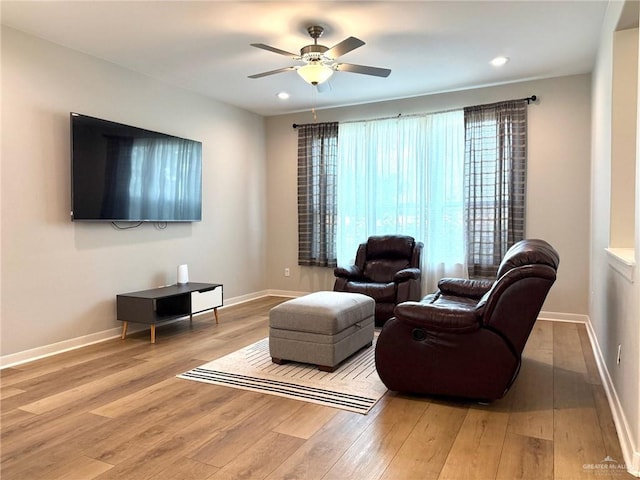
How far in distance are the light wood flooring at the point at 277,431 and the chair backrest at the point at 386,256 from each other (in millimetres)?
2036

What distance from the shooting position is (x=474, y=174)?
514 cm

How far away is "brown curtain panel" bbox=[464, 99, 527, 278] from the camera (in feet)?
16.3

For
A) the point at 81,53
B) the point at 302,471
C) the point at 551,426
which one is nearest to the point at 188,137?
the point at 81,53

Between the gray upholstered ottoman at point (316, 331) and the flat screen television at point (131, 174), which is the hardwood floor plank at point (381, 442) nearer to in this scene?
the gray upholstered ottoman at point (316, 331)

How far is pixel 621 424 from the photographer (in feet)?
7.32

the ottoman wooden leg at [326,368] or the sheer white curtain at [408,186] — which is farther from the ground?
the sheer white curtain at [408,186]

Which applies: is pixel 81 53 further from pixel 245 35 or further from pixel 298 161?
pixel 298 161

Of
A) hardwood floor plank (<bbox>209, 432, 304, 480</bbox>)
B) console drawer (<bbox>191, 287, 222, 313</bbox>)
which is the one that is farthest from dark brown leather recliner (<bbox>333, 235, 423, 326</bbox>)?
hardwood floor plank (<bbox>209, 432, 304, 480</bbox>)

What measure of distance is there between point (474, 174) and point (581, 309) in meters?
1.89

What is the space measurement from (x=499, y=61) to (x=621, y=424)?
3.40 meters

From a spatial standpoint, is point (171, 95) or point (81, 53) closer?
point (81, 53)

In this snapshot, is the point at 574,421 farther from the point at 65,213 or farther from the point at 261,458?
the point at 65,213

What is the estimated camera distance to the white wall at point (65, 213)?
3.47 m

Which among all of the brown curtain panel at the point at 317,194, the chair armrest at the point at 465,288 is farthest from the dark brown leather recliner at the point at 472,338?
the brown curtain panel at the point at 317,194
